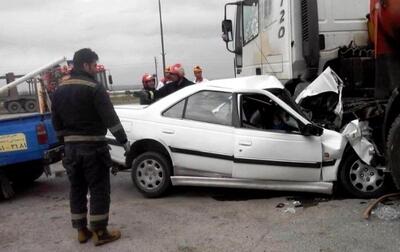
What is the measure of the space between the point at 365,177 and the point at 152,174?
8.29 ft

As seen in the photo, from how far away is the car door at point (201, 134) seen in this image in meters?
6.04

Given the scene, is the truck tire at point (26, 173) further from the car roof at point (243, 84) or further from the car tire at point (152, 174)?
the car roof at point (243, 84)

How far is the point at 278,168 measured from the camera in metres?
5.88

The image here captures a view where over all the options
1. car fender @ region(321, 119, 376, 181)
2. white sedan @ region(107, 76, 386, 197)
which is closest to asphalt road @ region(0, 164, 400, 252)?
white sedan @ region(107, 76, 386, 197)

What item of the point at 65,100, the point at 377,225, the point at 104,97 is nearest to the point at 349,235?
the point at 377,225

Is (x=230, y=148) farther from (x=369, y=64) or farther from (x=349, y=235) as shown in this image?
(x=369, y=64)

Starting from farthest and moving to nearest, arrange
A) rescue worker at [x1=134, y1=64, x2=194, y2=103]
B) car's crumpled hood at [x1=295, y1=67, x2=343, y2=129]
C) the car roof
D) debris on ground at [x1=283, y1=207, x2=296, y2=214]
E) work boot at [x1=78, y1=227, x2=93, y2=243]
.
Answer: rescue worker at [x1=134, y1=64, x2=194, y2=103] < car's crumpled hood at [x1=295, y1=67, x2=343, y2=129] < the car roof < debris on ground at [x1=283, y1=207, x2=296, y2=214] < work boot at [x1=78, y1=227, x2=93, y2=243]

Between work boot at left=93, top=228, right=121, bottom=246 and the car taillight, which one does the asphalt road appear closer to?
work boot at left=93, top=228, right=121, bottom=246

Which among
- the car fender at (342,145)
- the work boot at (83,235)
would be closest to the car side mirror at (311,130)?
the car fender at (342,145)

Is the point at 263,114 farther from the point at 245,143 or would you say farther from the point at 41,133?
the point at 41,133

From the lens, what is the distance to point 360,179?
5.88m

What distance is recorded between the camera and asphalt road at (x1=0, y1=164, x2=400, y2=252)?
458 cm

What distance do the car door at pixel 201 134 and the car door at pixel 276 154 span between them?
142mm

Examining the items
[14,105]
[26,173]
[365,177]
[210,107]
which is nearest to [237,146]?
[210,107]
